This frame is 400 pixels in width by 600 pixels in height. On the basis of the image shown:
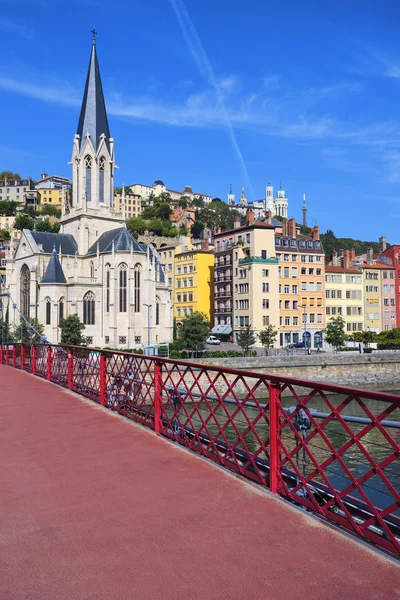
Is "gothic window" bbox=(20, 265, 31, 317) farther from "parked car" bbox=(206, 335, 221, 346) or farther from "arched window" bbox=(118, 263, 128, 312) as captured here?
"parked car" bbox=(206, 335, 221, 346)

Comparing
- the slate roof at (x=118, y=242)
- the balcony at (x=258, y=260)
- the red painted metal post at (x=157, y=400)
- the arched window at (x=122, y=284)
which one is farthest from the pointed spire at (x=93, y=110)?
the red painted metal post at (x=157, y=400)

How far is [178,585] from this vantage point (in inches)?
169

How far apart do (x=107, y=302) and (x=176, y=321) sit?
1954 cm

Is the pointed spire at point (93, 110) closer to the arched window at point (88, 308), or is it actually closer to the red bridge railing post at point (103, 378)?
the arched window at point (88, 308)

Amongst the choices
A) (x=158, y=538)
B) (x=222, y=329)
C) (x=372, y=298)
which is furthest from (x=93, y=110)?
(x=158, y=538)

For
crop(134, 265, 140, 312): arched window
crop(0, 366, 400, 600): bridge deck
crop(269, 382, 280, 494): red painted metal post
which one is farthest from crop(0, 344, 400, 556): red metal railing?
crop(134, 265, 140, 312): arched window

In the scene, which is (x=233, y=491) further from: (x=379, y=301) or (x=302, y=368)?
(x=379, y=301)

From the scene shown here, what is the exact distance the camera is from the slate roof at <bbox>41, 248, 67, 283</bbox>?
60.4 metres

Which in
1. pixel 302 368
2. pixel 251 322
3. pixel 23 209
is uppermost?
pixel 23 209

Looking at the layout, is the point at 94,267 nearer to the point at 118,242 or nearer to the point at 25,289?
the point at 118,242

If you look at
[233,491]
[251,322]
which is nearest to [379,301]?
[251,322]

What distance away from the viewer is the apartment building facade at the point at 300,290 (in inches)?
2655

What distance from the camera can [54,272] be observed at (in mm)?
60938

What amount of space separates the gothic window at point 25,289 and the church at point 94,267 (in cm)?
12
